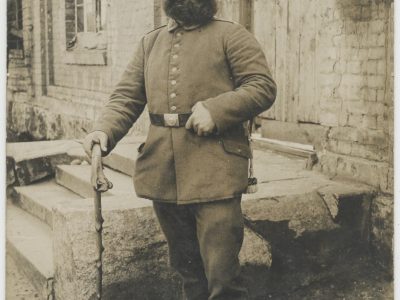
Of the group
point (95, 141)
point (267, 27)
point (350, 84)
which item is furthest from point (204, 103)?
point (267, 27)

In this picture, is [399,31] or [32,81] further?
[32,81]

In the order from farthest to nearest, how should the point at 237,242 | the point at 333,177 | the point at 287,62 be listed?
the point at 287,62
the point at 333,177
the point at 237,242

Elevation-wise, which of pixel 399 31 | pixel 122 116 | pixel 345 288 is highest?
pixel 399 31

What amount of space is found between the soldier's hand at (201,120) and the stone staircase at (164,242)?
3.68ft

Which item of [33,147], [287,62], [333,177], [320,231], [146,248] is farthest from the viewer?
[33,147]

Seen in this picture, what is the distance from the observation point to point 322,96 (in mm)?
4715

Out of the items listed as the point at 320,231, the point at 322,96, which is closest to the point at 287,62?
the point at 322,96

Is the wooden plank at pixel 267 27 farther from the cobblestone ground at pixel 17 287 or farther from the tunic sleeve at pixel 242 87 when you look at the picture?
the tunic sleeve at pixel 242 87

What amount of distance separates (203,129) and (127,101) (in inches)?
20.7

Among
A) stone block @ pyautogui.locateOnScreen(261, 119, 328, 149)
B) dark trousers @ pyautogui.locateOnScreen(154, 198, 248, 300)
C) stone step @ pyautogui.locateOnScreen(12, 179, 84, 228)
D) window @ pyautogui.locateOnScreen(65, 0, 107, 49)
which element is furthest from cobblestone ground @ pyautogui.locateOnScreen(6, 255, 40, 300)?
window @ pyautogui.locateOnScreen(65, 0, 107, 49)

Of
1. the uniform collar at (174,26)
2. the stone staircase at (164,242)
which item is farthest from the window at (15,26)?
the uniform collar at (174,26)

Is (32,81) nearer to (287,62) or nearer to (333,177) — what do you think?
(287,62)

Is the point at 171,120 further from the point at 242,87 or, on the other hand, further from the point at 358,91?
the point at 358,91

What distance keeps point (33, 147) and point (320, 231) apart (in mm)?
3724
